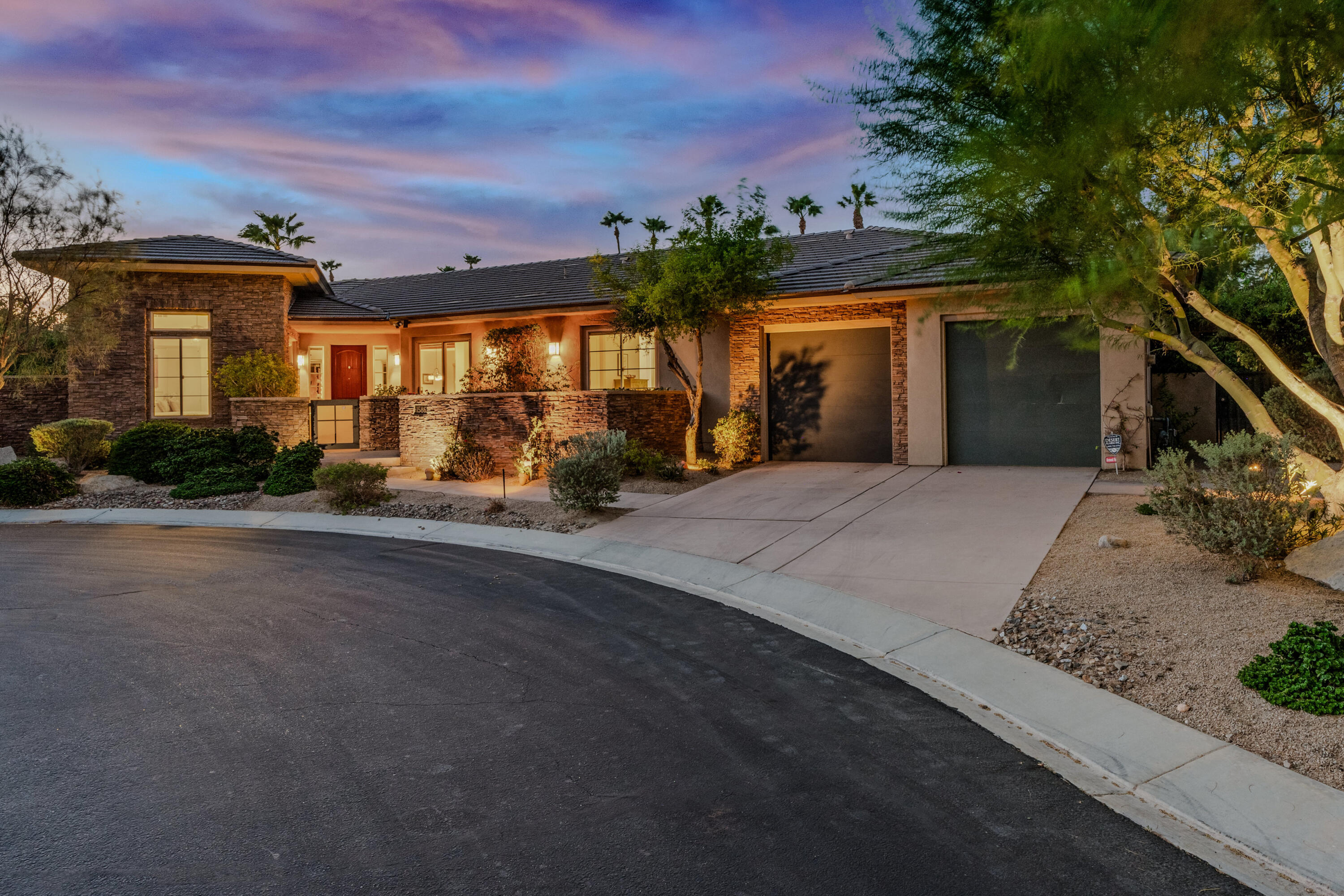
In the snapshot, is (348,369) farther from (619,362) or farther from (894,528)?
(894,528)

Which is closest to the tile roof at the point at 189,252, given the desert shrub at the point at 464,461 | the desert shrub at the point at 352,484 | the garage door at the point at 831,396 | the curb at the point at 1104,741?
the desert shrub at the point at 464,461

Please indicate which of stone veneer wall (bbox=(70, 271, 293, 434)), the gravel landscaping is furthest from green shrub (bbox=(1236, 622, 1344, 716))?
stone veneer wall (bbox=(70, 271, 293, 434))

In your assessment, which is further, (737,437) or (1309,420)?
(737,437)

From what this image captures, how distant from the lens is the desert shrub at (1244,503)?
6613 millimetres

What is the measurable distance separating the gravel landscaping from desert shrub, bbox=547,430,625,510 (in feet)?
19.5

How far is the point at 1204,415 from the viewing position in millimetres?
15484

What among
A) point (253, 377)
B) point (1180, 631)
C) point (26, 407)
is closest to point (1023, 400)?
point (1180, 631)

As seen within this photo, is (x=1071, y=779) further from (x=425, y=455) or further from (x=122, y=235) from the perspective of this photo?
(x=122, y=235)

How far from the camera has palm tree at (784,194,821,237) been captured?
2947 cm

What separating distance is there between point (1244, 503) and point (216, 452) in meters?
16.2

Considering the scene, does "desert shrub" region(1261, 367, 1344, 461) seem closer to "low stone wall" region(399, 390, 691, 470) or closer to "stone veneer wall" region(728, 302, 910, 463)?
"stone veneer wall" region(728, 302, 910, 463)

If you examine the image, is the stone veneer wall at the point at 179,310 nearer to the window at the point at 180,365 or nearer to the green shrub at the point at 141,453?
the window at the point at 180,365

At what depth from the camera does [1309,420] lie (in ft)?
38.2

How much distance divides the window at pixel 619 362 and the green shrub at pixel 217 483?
24.6ft
